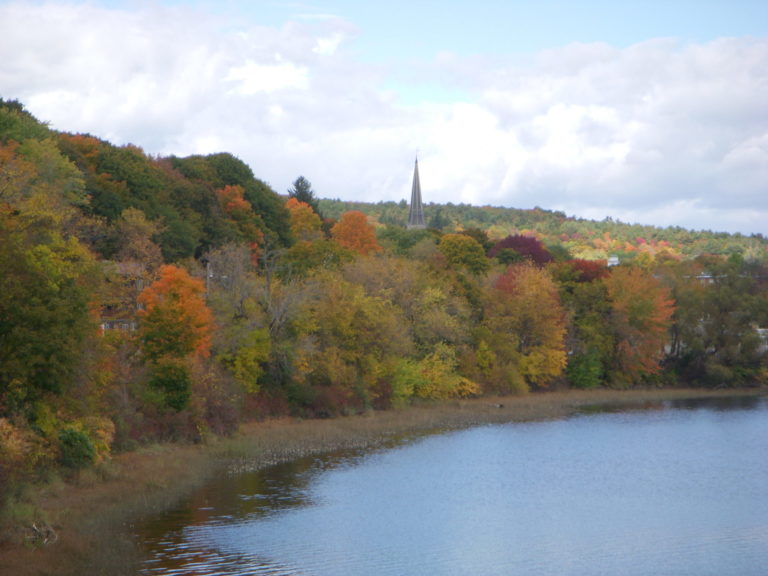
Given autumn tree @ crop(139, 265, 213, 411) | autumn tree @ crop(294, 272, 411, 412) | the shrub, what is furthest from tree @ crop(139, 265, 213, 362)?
autumn tree @ crop(294, 272, 411, 412)

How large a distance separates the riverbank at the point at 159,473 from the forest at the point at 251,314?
1.05 metres

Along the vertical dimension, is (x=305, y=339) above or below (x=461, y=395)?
above

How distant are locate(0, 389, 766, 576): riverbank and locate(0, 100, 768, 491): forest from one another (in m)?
1.05

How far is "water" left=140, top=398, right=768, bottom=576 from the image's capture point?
25.4 m

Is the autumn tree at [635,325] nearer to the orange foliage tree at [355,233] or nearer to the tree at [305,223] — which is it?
the orange foliage tree at [355,233]

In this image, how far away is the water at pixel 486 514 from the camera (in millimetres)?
25375

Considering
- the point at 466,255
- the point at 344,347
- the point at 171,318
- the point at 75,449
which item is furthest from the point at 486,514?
the point at 466,255

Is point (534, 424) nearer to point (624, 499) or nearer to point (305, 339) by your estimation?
point (305, 339)

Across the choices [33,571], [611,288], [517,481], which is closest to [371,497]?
[517,481]

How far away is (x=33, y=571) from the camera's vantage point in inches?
854

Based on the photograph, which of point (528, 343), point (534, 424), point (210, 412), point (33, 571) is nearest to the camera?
point (33, 571)

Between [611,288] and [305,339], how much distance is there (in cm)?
3553

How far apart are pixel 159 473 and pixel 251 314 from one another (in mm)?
15115

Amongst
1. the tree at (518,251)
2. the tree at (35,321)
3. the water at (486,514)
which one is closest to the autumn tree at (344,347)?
the water at (486,514)
